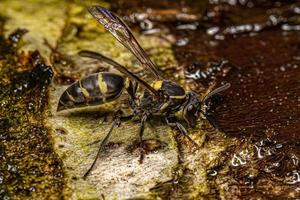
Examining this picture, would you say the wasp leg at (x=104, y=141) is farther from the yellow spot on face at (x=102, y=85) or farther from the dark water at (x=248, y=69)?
the dark water at (x=248, y=69)

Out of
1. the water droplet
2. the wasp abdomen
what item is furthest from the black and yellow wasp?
the water droplet

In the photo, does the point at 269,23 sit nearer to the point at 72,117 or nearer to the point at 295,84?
the point at 295,84

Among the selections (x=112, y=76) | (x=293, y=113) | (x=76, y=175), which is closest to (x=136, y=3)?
(x=112, y=76)

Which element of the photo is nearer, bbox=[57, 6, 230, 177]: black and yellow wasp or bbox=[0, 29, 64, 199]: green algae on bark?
bbox=[0, 29, 64, 199]: green algae on bark

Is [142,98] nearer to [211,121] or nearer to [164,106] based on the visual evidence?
[164,106]

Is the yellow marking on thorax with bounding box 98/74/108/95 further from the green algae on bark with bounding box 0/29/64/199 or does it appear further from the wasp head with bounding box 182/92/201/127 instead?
the wasp head with bounding box 182/92/201/127

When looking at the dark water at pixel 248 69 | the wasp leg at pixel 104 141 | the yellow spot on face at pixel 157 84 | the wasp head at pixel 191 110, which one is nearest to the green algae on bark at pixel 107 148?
the wasp leg at pixel 104 141
